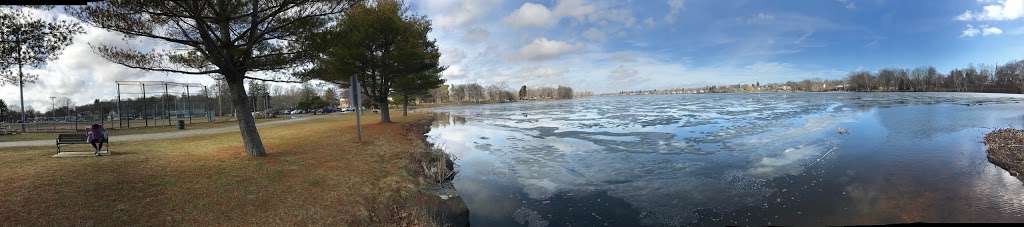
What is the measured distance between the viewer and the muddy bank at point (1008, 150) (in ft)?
44.0

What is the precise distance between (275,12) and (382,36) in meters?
14.2

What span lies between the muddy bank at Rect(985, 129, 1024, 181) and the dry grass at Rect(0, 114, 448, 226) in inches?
692

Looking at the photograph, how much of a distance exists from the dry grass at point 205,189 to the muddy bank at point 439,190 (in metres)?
0.32

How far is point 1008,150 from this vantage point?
1536 centimetres

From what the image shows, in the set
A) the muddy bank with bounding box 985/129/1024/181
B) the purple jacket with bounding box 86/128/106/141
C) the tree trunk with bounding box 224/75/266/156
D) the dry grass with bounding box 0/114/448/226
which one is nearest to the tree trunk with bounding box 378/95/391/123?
the dry grass with bounding box 0/114/448/226

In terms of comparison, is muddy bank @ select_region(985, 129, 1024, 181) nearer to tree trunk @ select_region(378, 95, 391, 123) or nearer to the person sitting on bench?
the person sitting on bench

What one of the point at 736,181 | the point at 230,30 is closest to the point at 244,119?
the point at 230,30

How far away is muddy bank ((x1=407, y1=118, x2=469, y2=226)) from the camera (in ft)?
30.9

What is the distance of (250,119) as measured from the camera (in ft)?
43.0

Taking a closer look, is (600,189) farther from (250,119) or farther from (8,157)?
(8,157)

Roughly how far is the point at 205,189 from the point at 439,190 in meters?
4.99

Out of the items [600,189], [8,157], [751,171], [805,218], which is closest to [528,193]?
[600,189]

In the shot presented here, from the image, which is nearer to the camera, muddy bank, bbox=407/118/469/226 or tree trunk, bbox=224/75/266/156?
muddy bank, bbox=407/118/469/226

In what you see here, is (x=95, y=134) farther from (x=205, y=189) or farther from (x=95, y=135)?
(x=205, y=189)
